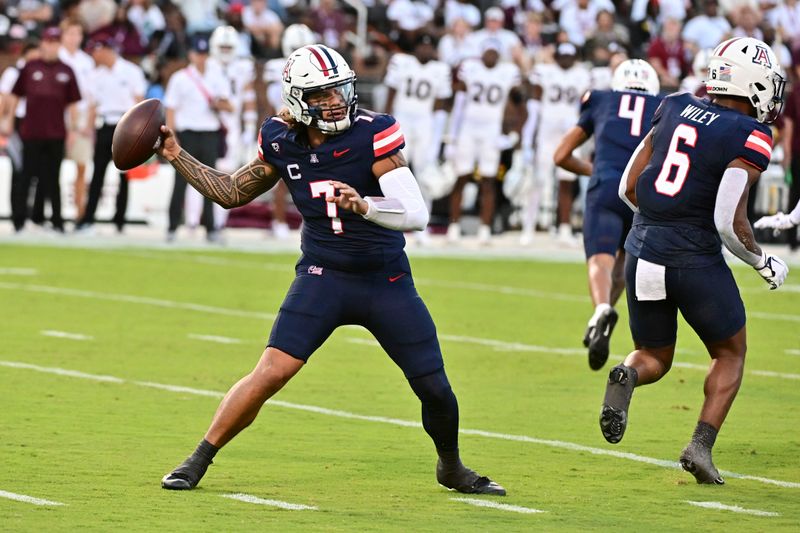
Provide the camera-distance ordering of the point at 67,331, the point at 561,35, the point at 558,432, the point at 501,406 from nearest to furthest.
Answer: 1. the point at 558,432
2. the point at 501,406
3. the point at 67,331
4. the point at 561,35

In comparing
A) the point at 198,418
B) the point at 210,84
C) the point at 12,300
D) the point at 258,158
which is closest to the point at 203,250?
the point at 210,84

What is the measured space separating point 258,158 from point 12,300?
7.07 meters

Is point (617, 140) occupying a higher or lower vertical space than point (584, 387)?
higher

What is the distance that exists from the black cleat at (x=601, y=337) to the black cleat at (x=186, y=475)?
12.2 feet

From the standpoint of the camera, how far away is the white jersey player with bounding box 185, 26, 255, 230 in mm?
18453

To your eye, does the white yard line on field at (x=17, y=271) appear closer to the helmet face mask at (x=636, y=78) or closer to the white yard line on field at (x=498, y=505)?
the helmet face mask at (x=636, y=78)

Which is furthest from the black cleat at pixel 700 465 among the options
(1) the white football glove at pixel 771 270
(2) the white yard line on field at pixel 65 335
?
(2) the white yard line on field at pixel 65 335

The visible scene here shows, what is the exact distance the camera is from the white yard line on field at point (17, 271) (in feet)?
49.5

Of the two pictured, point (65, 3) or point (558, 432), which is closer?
point (558, 432)

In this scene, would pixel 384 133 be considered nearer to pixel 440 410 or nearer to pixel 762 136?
pixel 440 410

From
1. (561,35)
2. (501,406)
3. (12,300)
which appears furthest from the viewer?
(561,35)

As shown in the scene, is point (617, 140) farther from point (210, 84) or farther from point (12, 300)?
point (210, 84)

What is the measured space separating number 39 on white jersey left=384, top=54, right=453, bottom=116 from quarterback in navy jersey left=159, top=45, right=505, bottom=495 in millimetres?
12382

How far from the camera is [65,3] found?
23.0 metres
